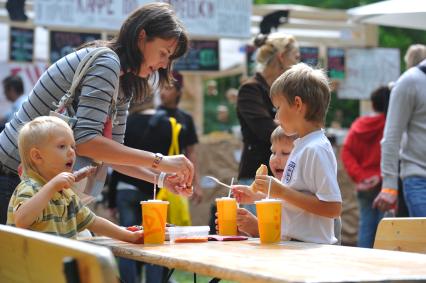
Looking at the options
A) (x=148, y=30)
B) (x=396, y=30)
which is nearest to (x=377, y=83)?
(x=148, y=30)

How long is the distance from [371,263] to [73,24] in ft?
23.1

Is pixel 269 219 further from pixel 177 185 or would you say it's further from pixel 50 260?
pixel 50 260

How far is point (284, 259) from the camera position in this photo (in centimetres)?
283

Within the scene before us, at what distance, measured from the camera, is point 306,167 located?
361 cm

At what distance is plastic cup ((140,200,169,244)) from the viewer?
3.52 metres

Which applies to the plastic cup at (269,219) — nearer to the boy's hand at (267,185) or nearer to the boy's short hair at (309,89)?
the boy's hand at (267,185)

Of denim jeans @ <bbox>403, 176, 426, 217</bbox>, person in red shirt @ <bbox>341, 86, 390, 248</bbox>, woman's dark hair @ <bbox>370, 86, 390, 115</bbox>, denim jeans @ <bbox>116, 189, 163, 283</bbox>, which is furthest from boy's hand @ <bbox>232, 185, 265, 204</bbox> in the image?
woman's dark hair @ <bbox>370, 86, 390, 115</bbox>

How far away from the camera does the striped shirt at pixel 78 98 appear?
149 inches

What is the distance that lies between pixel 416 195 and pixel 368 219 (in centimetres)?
233

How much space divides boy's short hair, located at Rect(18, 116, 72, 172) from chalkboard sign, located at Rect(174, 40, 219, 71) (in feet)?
24.4

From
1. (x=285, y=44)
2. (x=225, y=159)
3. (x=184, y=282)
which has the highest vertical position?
(x=285, y=44)

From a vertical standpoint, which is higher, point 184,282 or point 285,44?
point 285,44

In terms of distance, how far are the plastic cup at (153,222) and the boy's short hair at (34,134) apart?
1.41 ft

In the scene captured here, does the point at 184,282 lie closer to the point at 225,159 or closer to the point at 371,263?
the point at 225,159
